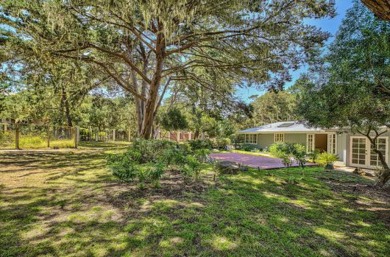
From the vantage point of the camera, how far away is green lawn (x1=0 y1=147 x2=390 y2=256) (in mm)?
3006

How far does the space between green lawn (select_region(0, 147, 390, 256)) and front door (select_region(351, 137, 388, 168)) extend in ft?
22.0

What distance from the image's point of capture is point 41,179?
656 cm

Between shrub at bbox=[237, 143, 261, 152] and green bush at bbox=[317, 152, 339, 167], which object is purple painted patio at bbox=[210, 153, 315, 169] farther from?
shrub at bbox=[237, 143, 261, 152]

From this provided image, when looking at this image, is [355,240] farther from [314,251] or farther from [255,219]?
[255,219]

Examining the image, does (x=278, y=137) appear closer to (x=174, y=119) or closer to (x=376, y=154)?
(x=376, y=154)

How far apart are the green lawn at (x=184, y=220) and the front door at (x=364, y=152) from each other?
6.69 meters

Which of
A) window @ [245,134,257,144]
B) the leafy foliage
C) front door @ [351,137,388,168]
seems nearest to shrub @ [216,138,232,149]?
window @ [245,134,257,144]

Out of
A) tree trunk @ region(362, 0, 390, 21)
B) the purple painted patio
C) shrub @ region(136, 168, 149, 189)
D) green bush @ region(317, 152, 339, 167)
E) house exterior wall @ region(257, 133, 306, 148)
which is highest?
tree trunk @ region(362, 0, 390, 21)

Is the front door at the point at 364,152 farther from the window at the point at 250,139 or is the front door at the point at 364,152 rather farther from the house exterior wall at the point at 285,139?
the window at the point at 250,139

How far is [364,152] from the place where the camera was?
12328mm

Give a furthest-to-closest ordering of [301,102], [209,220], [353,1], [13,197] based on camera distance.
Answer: [301,102] → [353,1] → [13,197] → [209,220]

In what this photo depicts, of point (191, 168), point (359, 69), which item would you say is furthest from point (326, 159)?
point (191, 168)

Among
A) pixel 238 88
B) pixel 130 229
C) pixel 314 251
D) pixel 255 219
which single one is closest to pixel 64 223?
pixel 130 229

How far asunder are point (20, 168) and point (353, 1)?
38.4 feet
